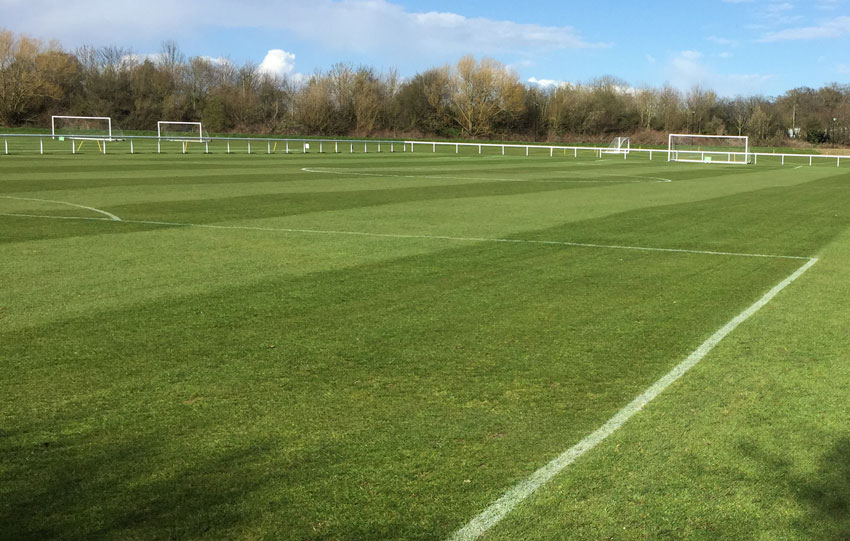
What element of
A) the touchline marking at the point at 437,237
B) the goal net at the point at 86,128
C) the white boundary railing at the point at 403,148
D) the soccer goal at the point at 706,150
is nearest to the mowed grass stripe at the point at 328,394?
the touchline marking at the point at 437,237

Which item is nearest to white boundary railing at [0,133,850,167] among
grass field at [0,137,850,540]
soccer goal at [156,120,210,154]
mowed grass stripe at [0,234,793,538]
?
soccer goal at [156,120,210,154]

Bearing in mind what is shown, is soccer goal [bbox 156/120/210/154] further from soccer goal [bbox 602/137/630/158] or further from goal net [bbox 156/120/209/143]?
soccer goal [bbox 602/137/630/158]

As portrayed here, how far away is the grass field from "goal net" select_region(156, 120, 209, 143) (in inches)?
1807

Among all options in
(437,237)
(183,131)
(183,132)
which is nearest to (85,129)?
(183,132)

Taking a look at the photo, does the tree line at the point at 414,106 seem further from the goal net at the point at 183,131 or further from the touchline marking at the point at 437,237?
the touchline marking at the point at 437,237

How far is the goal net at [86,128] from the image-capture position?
5188 centimetres

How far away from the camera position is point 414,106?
9831 cm

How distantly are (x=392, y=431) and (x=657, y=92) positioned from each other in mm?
106192

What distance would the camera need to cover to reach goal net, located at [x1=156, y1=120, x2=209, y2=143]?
56656 millimetres

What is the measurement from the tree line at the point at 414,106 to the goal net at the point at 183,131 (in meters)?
18.0

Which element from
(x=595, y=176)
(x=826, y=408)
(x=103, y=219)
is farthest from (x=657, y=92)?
(x=826, y=408)

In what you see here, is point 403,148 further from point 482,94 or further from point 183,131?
point 482,94

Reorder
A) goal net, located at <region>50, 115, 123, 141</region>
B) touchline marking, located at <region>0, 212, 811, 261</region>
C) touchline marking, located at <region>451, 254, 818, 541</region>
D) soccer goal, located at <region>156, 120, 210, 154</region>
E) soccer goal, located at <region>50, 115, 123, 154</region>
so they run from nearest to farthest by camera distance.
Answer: touchline marking, located at <region>451, 254, 818, 541</region>
touchline marking, located at <region>0, 212, 811, 261</region>
soccer goal, located at <region>50, 115, 123, 154</region>
goal net, located at <region>50, 115, 123, 141</region>
soccer goal, located at <region>156, 120, 210, 154</region>

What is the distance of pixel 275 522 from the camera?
3625 millimetres
